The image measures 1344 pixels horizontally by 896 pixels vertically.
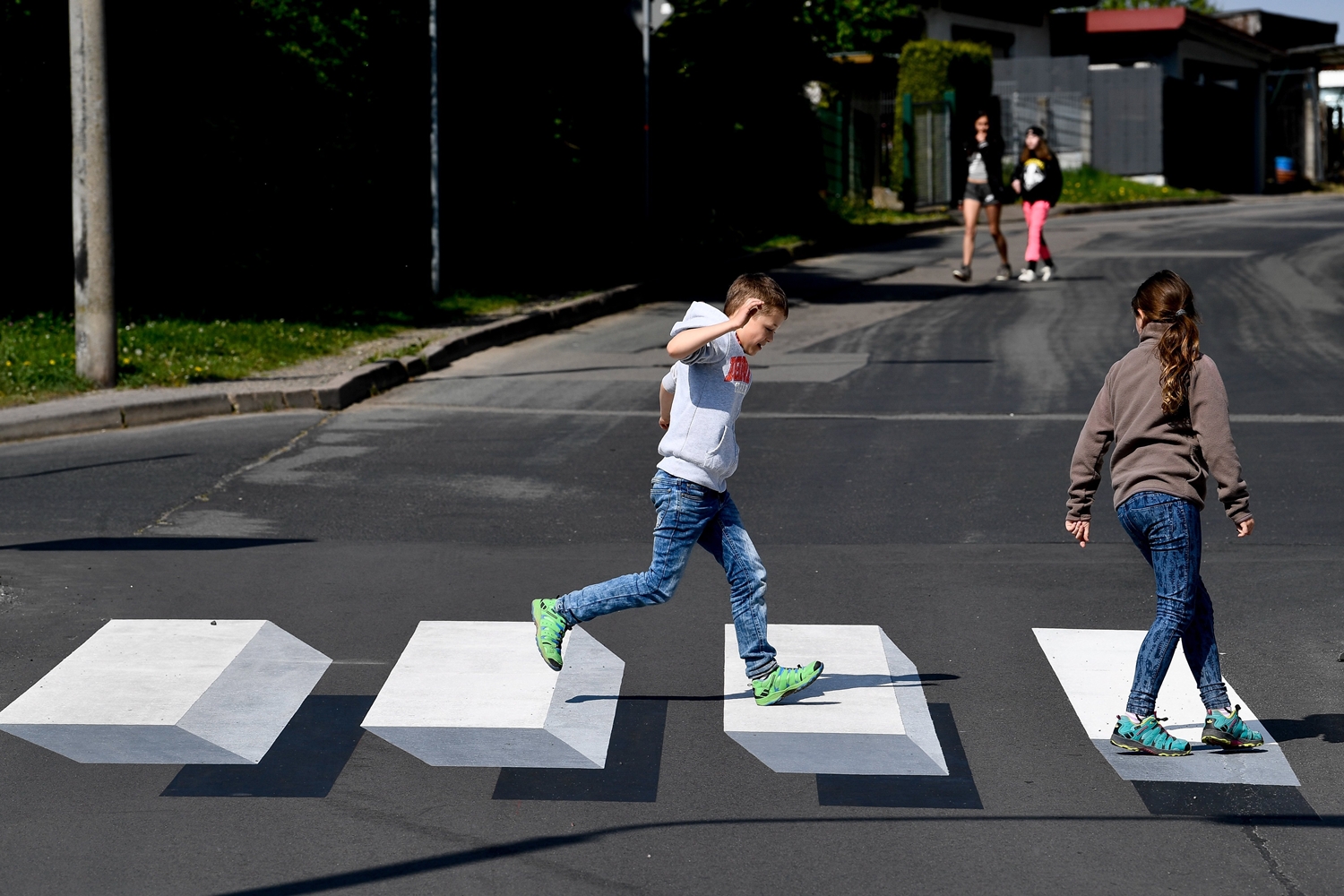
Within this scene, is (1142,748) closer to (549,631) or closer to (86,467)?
(549,631)

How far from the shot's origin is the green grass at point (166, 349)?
1283cm

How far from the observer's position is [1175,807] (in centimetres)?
487

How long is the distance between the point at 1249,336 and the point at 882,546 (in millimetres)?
8477

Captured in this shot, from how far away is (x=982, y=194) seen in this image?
64.6ft

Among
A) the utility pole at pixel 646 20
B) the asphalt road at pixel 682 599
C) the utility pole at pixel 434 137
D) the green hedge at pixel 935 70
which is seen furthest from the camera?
the green hedge at pixel 935 70

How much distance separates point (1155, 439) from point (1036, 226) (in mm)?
14930

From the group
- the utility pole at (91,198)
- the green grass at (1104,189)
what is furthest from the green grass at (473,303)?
the green grass at (1104,189)

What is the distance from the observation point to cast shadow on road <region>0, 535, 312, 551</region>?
816 centimetres

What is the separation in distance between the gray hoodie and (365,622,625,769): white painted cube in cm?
90

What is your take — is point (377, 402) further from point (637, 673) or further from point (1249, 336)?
point (1249, 336)

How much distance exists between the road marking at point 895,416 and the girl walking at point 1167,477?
20.1 feet

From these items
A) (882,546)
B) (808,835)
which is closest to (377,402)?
(882,546)

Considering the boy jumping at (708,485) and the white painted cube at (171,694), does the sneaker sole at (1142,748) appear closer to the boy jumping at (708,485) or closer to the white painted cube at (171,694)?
the boy jumping at (708,485)

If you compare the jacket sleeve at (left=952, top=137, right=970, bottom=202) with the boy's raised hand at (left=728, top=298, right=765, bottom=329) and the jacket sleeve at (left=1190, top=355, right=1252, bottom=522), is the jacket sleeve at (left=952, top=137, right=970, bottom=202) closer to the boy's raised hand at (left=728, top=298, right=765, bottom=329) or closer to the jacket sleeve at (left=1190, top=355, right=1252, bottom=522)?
the boy's raised hand at (left=728, top=298, right=765, bottom=329)
